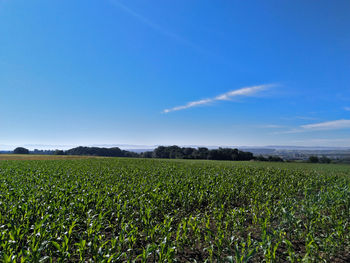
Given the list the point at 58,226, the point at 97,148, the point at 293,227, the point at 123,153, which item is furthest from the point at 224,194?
the point at 97,148

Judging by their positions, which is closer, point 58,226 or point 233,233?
point 58,226

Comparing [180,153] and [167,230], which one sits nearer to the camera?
[167,230]

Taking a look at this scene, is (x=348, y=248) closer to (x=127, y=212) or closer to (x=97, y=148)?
(x=127, y=212)

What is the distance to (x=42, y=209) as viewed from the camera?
7.34 meters

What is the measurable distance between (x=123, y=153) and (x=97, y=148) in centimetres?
1739

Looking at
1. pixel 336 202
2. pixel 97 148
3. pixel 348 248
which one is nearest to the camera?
pixel 348 248

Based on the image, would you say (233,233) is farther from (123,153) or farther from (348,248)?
(123,153)

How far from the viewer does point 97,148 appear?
113 metres

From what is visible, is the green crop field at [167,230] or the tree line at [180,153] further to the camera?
the tree line at [180,153]

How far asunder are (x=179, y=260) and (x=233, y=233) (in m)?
2.61

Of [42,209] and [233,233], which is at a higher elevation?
[42,209]

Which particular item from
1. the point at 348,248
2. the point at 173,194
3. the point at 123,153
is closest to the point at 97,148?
the point at 123,153

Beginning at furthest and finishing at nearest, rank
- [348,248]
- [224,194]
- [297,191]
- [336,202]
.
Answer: [297,191] < [224,194] < [336,202] < [348,248]

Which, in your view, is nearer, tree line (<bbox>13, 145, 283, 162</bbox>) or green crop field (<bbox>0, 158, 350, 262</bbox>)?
green crop field (<bbox>0, 158, 350, 262</bbox>)
